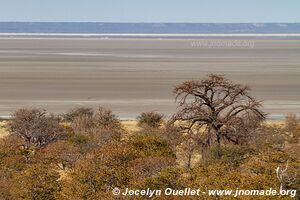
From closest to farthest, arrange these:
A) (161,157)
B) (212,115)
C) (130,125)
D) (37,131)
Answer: (161,157) < (212,115) < (37,131) < (130,125)

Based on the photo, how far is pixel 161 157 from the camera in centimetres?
1909

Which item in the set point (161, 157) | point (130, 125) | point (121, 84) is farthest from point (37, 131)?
point (121, 84)

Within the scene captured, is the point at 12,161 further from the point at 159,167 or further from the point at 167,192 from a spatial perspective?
the point at 167,192

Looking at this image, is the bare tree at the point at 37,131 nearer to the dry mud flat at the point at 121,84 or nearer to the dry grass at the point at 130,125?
the dry grass at the point at 130,125

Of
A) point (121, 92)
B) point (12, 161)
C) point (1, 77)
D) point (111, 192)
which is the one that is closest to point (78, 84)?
point (121, 92)

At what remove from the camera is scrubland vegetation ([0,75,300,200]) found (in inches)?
615

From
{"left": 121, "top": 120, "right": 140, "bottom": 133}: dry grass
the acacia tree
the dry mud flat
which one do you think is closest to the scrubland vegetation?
the acacia tree

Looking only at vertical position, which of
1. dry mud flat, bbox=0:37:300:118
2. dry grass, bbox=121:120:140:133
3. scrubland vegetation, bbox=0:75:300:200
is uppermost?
dry mud flat, bbox=0:37:300:118

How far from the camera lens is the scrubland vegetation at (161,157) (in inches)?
615

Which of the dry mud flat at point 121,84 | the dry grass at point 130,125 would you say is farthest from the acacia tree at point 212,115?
the dry mud flat at point 121,84

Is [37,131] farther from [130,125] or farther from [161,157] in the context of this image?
[130,125]

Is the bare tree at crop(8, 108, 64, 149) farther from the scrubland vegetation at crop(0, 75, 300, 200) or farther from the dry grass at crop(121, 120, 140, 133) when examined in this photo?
the dry grass at crop(121, 120, 140, 133)

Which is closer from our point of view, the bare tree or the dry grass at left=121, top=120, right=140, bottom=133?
the bare tree

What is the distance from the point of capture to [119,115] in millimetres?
47594
